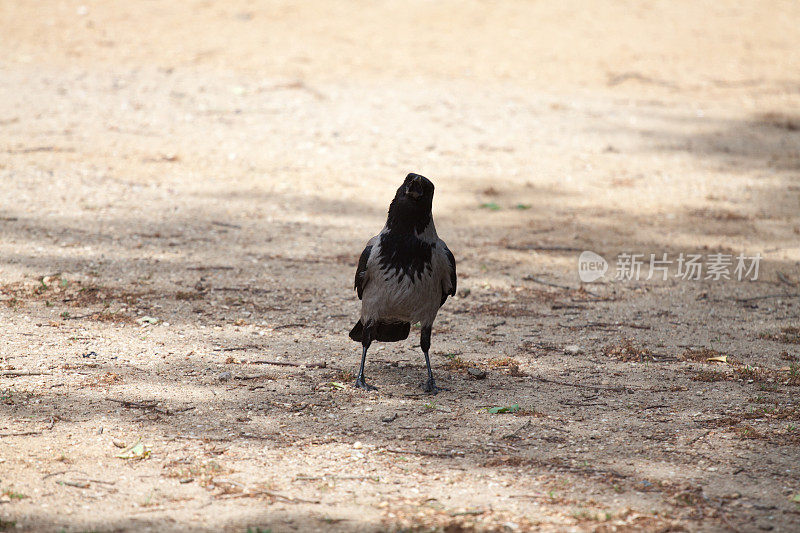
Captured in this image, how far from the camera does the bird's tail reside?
18.5 feet

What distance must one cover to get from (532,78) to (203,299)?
10.1 meters

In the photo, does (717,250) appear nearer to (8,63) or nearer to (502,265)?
(502,265)

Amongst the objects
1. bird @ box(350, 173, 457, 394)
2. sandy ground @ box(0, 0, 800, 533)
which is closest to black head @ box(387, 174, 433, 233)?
bird @ box(350, 173, 457, 394)

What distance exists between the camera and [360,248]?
28.7ft

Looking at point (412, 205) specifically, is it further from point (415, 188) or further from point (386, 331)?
point (386, 331)

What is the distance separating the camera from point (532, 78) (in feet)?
50.0

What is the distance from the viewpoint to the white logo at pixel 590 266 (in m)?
8.22

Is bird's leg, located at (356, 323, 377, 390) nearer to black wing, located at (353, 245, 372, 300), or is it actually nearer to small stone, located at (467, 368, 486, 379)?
black wing, located at (353, 245, 372, 300)

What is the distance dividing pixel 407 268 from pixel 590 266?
3.79 metres

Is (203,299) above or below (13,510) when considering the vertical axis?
above

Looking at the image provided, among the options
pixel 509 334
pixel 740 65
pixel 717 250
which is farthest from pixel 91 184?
pixel 740 65

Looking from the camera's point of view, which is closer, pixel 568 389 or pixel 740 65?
pixel 568 389
